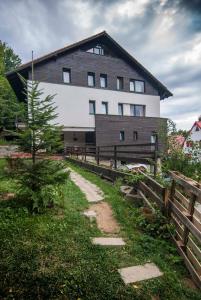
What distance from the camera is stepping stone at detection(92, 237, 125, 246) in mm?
4319

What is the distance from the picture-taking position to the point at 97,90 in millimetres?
23703

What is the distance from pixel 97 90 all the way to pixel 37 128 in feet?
62.8

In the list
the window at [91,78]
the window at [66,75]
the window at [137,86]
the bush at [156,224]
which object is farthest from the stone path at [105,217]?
the window at [137,86]

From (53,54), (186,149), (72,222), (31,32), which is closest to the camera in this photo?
(72,222)

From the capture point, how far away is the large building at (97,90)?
2162 centimetres

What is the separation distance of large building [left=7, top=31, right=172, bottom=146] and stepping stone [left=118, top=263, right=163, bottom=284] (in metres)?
17.7

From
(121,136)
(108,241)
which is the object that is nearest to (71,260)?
(108,241)

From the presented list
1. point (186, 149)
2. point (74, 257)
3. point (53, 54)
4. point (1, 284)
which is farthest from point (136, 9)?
point (53, 54)

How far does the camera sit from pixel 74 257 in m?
3.71

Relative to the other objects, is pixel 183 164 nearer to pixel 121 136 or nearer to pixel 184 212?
pixel 184 212

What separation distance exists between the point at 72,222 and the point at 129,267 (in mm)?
1693

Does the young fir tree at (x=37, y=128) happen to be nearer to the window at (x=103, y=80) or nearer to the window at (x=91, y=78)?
the window at (x=91, y=78)

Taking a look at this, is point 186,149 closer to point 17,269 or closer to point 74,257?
point 74,257

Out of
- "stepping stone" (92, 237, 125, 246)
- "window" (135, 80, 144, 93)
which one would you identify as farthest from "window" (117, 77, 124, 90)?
"stepping stone" (92, 237, 125, 246)
